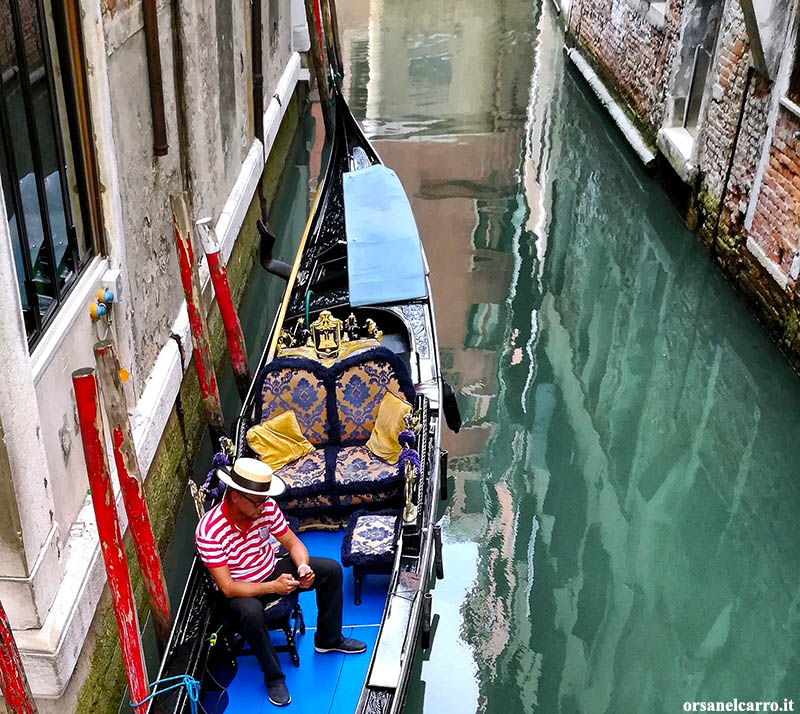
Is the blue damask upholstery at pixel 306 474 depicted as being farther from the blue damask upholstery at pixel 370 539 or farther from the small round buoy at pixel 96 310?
the small round buoy at pixel 96 310

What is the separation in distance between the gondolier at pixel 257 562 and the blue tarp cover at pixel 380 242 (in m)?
1.70

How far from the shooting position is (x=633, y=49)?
25.3 ft

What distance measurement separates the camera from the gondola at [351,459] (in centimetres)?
243

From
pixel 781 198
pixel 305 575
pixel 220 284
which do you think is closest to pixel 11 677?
pixel 305 575

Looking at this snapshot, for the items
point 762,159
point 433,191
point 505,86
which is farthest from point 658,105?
point 505,86

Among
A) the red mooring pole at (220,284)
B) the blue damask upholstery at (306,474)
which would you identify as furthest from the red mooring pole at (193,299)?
the blue damask upholstery at (306,474)

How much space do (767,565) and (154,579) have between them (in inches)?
86.2

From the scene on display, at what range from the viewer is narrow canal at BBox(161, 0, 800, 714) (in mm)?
3062

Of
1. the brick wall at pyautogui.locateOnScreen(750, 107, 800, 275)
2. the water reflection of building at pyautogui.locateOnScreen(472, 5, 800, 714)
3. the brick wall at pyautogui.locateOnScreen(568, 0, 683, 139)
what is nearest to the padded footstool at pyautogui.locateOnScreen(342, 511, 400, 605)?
the water reflection of building at pyautogui.locateOnScreen(472, 5, 800, 714)

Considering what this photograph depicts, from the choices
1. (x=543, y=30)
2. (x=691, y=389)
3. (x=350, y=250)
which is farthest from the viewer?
(x=543, y=30)

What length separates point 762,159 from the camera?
478 cm

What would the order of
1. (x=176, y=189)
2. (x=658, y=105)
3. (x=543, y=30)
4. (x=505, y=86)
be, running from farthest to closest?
(x=543, y=30) → (x=505, y=86) → (x=658, y=105) → (x=176, y=189)

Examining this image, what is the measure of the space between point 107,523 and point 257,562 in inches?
15.4

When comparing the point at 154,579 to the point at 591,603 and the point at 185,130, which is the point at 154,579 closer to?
the point at 591,603
